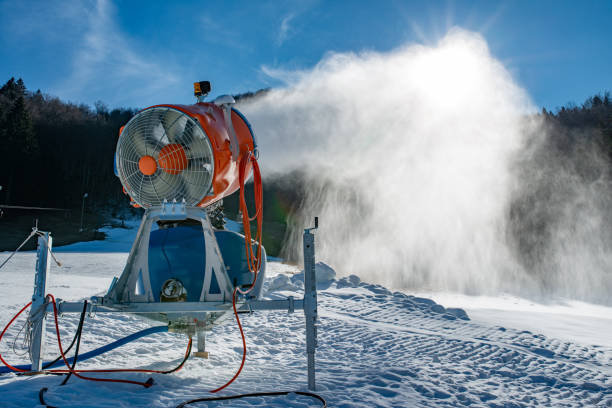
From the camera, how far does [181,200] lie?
11.9 feet

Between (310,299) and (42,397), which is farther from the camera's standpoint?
(310,299)

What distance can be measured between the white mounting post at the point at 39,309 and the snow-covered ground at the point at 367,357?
182mm

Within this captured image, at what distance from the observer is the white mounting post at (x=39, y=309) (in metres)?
3.41

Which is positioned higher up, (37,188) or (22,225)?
(37,188)

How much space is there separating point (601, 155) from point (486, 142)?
1257cm

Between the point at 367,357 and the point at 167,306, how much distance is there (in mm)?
3243

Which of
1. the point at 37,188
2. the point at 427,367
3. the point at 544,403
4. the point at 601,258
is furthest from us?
the point at 37,188

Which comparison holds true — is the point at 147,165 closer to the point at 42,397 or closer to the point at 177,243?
the point at 177,243

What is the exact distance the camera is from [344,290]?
1012 cm

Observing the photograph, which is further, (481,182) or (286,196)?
(286,196)

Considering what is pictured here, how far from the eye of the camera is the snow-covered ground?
10.9ft

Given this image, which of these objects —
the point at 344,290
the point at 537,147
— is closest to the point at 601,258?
the point at 537,147

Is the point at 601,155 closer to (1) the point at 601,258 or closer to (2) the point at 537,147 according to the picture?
(2) the point at 537,147

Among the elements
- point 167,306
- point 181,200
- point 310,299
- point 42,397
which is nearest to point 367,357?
point 310,299
